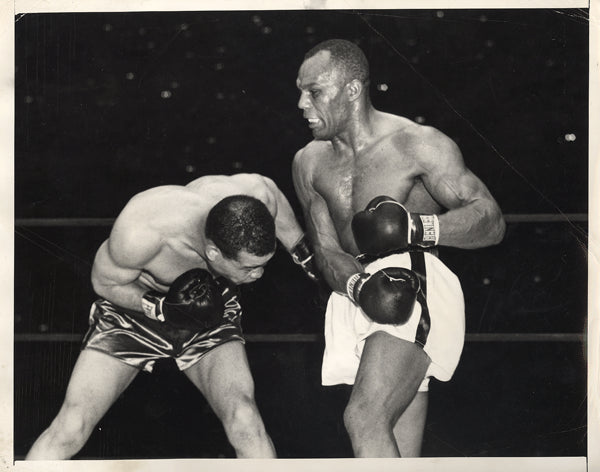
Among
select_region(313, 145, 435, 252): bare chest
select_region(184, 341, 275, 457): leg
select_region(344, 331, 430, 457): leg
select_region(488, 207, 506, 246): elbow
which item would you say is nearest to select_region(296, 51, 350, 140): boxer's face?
select_region(313, 145, 435, 252): bare chest

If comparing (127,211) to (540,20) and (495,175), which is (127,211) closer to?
(495,175)

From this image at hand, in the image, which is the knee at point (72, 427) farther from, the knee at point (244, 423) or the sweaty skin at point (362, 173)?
the sweaty skin at point (362, 173)

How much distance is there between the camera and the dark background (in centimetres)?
276

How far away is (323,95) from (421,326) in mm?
897

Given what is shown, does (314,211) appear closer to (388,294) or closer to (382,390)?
(388,294)

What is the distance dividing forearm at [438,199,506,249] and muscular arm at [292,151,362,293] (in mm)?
337

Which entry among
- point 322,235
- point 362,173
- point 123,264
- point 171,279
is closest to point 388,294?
point 322,235

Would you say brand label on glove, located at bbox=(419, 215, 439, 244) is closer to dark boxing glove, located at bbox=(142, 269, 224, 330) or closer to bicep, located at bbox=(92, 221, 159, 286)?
dark boxing glove, located at bbox=(142, 269, 224, 330)

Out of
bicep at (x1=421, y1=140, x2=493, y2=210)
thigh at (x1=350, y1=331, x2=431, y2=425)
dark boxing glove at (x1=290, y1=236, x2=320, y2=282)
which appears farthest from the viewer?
dark boxing glove at (x1=290, y1=236, x2=320, y2=282)

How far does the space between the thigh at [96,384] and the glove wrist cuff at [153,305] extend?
0.20 metres

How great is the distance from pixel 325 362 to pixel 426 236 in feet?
1.90

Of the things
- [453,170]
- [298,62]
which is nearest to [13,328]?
[298,62]

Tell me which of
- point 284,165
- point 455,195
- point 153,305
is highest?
point 284,165

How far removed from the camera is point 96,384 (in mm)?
2750
